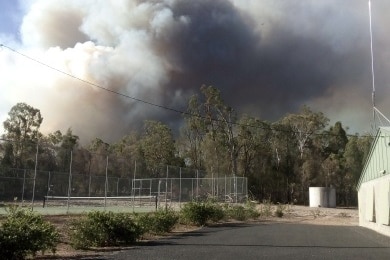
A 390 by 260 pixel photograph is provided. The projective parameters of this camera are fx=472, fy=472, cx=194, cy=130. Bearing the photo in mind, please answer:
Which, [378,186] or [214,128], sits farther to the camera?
[214,128]

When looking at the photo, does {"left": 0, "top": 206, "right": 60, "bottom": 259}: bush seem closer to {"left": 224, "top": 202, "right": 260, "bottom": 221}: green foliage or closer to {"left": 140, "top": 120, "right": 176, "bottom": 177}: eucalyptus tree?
{"left": 224, "top": 202, "right": 260, "bottom": 221}: green foliage

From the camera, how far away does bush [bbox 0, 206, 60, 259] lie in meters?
10.1

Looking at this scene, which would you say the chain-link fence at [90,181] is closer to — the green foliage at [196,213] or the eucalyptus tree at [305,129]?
the green foliage at [196,213]

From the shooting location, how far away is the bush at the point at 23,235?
33.1ft

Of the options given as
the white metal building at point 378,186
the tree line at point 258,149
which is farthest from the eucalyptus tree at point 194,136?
the white metal building at point 378,186

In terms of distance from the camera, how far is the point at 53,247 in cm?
1179

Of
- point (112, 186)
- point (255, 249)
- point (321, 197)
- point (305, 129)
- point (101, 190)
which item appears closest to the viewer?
point (255, 249)

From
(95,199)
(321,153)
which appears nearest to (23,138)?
(95,199)

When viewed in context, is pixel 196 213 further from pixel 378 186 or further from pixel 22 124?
pixel 22 124

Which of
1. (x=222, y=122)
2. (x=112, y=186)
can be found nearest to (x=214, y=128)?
(x=222, y=122)

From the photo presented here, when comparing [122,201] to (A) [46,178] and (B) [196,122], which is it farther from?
(B) [196,122]

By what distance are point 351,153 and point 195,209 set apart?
50735mm

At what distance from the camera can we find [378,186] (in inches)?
877

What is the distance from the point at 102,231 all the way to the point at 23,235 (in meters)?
4.06
